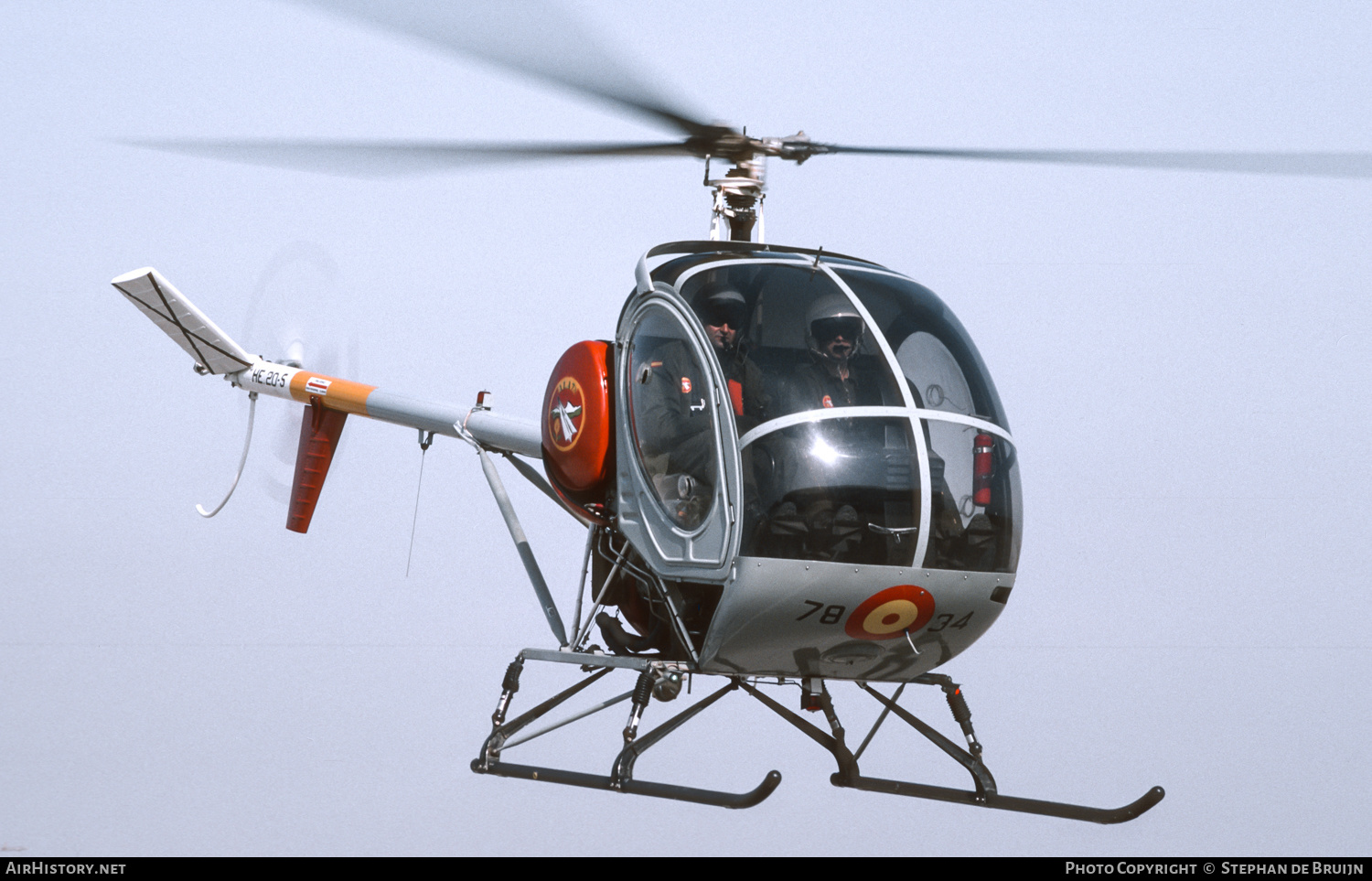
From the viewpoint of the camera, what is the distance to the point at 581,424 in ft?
27.7

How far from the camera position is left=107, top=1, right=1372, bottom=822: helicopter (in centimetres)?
718

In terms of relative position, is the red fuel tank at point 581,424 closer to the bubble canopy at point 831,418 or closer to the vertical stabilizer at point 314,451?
the bubble canopy at point 831,418

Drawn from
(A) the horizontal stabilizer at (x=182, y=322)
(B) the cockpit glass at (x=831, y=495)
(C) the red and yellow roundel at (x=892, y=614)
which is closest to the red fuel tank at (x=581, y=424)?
(B) the cockpit glass at (x=831, y=495)

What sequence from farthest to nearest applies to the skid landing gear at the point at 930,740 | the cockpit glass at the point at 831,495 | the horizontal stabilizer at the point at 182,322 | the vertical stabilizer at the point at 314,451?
the horizontal stabilizer at the point at 182,322 → the vertical stabilizer at the point at 314,451 → the skid landing gear at the point at 930,740 → the cockpit glass at the point at 831,495

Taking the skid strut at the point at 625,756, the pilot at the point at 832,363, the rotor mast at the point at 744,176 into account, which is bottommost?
the skid strut at the point at 625,756

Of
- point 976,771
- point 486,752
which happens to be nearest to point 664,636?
point 486,752

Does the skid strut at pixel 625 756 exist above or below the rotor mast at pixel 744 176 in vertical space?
below

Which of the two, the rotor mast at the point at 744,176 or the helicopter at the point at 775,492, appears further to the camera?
the rotor mast at the point at 744,176

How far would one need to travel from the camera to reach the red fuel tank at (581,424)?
838cm

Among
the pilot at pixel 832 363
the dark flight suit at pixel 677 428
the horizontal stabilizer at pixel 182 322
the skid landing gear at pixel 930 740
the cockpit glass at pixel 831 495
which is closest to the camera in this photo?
the cockpit glass at pixel 831 495

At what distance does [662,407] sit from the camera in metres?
7.84

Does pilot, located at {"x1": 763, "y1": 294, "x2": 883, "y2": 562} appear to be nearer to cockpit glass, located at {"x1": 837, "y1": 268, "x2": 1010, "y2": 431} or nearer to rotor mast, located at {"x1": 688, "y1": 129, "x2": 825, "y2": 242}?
Result: cockpit glass, located at {"x1": 837, "y1": 268, "x2": 1010, "y2": 431}

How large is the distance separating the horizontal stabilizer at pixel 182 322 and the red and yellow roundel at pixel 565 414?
16.4 ft

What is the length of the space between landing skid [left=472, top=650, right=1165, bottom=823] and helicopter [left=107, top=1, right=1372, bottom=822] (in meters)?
0.01
